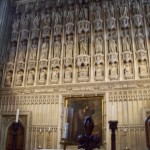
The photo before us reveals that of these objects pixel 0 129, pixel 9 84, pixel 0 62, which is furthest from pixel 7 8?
pixel 0 129

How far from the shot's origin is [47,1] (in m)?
13.3

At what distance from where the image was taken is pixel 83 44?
37.5 ft

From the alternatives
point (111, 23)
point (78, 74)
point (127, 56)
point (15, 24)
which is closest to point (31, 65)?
point (78, 74)

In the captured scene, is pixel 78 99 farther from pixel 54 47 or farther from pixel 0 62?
pixel 0 62

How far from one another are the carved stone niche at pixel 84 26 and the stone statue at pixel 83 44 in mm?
324

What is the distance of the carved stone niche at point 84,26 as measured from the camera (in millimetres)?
11792

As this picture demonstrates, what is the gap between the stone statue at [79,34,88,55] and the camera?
37.0 feet

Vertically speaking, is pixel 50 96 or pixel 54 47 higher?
pixel 54 47

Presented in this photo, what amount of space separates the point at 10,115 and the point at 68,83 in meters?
3.10

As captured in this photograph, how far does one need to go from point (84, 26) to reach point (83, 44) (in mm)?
1042

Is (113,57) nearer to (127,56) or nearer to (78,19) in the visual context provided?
(127,56)

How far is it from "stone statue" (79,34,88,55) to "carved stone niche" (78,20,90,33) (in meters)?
0.32

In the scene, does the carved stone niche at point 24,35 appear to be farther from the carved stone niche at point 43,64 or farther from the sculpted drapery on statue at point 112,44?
the sculpted drapery on statue at point 112,44

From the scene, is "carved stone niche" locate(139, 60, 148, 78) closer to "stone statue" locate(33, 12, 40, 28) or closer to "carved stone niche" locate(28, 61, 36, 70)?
"carved stone niche" locate(28, 61, 36, 70)
